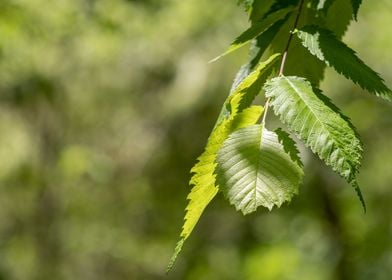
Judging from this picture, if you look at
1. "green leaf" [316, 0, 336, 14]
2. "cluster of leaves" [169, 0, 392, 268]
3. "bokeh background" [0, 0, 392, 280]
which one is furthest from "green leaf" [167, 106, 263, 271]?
"bokeh background" [0, 0, 392, 280]

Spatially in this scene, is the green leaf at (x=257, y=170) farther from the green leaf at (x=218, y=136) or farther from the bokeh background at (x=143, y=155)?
the bokeh background at (x=143, y=155)

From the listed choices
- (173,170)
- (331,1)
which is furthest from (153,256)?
(331,1)

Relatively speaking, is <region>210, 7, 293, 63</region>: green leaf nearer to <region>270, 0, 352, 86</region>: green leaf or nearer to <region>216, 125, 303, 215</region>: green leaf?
<region>270, 0, 352, 86</region>: green leaf

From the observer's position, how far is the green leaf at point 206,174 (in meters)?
0.92

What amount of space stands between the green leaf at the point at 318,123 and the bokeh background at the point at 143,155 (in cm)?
414

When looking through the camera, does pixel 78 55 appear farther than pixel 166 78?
No

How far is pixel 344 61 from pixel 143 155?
6.70 m

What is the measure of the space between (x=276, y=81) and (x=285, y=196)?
162 mm

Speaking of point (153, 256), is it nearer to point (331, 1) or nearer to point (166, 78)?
point (166, 78)

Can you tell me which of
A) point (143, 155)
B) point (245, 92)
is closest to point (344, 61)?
point (245, 92)

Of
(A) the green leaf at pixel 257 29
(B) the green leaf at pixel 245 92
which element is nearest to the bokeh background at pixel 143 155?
(A) the green leaf at pixel 257 29

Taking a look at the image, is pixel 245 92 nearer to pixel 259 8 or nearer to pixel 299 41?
pixel 299 41

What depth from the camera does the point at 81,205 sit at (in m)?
7.43

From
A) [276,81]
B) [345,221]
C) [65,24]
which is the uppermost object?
[65,24]
